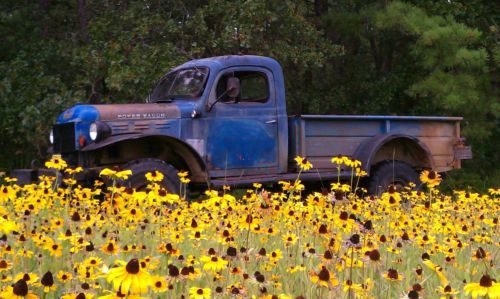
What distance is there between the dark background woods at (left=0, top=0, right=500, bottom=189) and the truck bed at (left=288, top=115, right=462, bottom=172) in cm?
233

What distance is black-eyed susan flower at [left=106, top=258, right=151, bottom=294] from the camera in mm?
1684

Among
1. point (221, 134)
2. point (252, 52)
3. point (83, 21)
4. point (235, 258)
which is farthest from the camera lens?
point (83, 21)

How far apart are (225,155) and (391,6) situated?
654cm

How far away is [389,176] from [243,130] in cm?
235

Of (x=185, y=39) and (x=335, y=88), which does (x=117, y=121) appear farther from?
(x=335, y=88)

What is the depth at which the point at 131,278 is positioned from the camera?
5.60 feet

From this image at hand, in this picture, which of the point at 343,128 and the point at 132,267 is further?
the point at 343,128

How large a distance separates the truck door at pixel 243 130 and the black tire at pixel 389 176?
1581mm

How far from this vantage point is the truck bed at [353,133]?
26.2 feet

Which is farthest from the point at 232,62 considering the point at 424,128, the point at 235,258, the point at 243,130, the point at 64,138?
the point at 235,258

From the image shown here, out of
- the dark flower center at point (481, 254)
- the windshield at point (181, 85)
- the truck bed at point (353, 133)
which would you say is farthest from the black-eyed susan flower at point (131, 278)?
the truck bed at point (353, 133)

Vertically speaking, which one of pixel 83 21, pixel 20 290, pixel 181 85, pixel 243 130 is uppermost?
pixel 83 21

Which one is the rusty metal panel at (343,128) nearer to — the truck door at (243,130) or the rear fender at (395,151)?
the rear fender at (395,151)

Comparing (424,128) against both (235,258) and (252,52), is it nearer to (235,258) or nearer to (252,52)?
(252,52)
